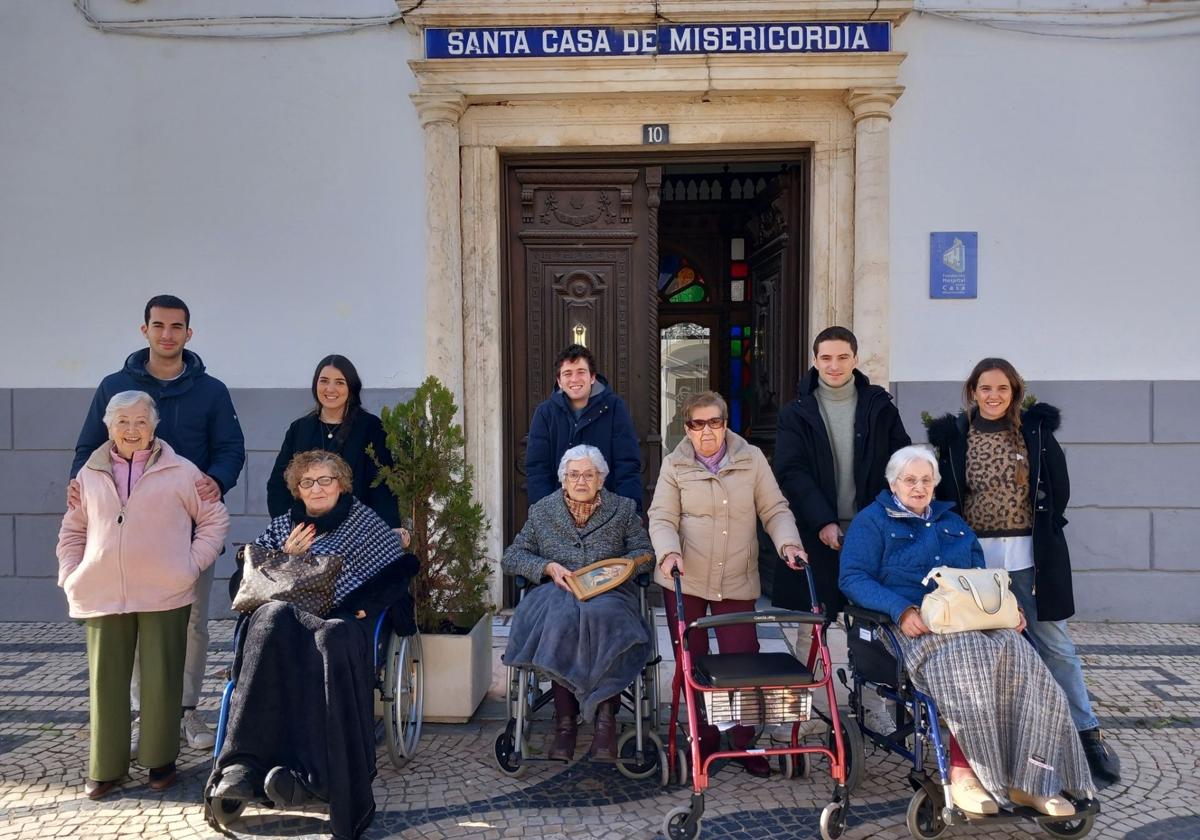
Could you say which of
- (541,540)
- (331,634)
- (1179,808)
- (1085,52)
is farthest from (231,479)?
(1085,52)

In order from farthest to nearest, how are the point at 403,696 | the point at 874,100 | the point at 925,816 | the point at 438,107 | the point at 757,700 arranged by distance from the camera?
the point at 438,107 → the point at 874,100 → the point at 403,696 → the point at 757,700 → the point at 925,816

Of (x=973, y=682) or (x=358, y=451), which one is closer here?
(x=973, y=682)

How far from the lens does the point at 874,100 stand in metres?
5.26

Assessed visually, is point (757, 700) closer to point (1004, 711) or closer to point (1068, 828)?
point (1004, 711)

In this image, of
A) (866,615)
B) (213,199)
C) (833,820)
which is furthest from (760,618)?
(213,199)

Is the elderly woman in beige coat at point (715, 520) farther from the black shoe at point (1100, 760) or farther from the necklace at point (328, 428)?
the necklace at point (328, 428)

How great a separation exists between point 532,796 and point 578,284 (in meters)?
3.52

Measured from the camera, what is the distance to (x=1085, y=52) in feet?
17.4

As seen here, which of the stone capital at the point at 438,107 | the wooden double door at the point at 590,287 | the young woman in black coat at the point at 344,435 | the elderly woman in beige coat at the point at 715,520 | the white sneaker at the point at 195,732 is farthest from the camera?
the wooden double door at the point at 590,287

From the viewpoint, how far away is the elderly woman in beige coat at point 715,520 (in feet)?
11.3

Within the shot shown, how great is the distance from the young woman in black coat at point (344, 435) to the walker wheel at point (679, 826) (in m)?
1.74

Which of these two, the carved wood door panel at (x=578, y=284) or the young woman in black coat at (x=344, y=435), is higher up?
the carved wood door panel at (x=578, y=284)

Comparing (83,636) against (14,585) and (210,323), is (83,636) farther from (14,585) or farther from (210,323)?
(210,323)

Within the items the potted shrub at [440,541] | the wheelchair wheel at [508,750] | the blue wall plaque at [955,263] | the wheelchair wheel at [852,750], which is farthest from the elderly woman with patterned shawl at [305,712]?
the blue wall plaque at [955,263]
